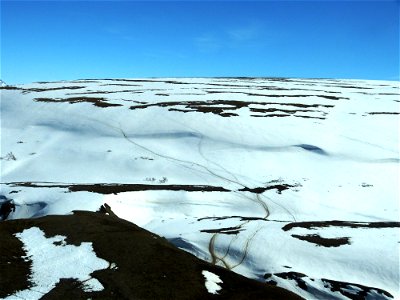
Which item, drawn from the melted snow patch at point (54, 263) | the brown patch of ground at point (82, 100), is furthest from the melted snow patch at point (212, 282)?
the brown patch of ground at point (82, 100)

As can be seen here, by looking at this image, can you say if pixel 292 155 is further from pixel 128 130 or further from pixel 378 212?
pixel 128 130

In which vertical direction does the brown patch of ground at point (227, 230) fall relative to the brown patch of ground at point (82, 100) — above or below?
below

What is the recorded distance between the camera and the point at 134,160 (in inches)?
1742

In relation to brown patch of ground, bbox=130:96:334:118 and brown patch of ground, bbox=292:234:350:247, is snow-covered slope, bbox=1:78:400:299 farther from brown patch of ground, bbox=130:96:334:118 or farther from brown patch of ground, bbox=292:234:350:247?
brown patch of ground, bbox=130:96:334:118

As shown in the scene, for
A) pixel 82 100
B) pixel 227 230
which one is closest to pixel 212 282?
pixel 227 230

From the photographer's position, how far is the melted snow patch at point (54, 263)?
44.9ft

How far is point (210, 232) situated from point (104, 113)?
39723 mm

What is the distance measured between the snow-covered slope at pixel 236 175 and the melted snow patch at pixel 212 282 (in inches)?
216

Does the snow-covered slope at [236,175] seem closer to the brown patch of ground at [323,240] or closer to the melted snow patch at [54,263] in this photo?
the brown patch of ground at [323,240]

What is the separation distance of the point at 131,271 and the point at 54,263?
2979mm

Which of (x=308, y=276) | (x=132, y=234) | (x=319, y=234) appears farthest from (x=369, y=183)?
(x=132, y=234)

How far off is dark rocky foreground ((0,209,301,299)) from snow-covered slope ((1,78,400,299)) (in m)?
5.21

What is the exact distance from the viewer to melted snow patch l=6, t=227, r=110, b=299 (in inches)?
539

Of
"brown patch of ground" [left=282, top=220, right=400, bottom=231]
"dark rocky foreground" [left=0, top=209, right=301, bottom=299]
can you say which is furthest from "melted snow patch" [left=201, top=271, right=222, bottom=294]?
"brown patch of ground" [left=282, top=220, right=400, bottom=231]
